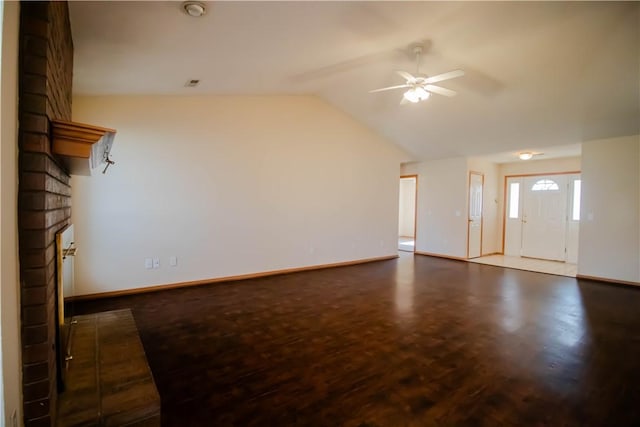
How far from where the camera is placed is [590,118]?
15.5 feet

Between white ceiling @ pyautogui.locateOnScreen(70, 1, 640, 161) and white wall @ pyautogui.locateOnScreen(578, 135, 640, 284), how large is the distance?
0.32 m

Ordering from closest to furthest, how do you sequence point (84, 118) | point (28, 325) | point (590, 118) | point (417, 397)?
point (28, 325)
point (417, 397)
point (84, 118)
point (590, 118)

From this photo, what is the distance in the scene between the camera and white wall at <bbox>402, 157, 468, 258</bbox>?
7219 millimetres

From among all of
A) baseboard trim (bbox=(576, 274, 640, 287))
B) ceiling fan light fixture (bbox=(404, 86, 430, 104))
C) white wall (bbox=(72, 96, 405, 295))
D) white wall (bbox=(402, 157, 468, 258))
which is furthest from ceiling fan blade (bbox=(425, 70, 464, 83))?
baseboard trim (bbox=(576, 274, 640, 287))

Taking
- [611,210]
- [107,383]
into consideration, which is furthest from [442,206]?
[107,383]

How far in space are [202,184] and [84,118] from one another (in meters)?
1.59

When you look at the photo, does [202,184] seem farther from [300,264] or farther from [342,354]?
[342,354]

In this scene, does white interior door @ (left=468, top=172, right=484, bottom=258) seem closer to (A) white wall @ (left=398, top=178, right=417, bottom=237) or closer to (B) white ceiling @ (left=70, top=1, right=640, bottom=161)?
(B) white ceiling @ (left=70, top=1, right=640, bottom=161)

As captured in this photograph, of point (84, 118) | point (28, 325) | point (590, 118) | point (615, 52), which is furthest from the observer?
point (590, 118)

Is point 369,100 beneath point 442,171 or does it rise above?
above

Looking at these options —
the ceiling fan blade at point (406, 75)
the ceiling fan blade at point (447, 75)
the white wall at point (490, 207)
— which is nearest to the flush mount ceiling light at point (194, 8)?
the ceiling fan blade at point (406, 75)

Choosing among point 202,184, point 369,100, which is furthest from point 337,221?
point 202,184

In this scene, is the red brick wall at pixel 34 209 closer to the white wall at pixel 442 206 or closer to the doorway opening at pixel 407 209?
the white wall at pixel 442 206

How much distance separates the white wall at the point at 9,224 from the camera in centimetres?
104
